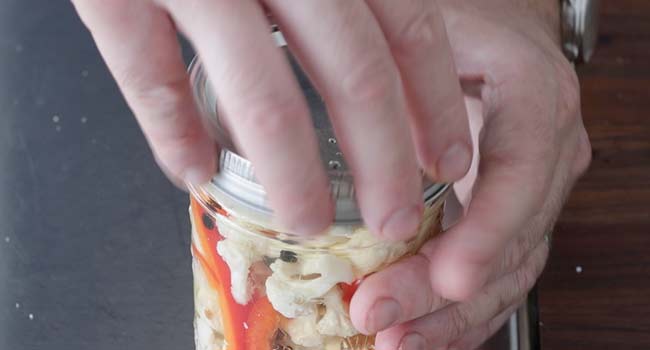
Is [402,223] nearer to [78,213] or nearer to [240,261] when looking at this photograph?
[240,261]

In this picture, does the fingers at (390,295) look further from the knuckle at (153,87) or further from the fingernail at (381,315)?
the knuckle at (153,87)

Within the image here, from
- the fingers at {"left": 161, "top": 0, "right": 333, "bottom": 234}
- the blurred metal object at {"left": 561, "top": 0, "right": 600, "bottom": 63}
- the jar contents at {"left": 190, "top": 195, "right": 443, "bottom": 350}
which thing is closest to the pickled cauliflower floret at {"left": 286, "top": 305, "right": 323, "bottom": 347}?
the jar contents at {"left": 190, "top": 195, "right": 443, "bottom": 350}

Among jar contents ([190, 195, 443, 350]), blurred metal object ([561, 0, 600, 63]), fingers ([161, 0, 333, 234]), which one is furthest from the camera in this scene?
blurred metal object ([561, 0, 600, 63])

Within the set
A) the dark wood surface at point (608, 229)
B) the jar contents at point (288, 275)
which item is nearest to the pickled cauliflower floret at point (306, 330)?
the jar contents at point (288, 275)

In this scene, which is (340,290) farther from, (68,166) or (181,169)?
(68,166)

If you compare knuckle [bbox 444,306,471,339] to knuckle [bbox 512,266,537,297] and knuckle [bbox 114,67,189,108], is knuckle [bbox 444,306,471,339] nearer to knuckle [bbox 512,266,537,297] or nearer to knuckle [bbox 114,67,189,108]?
knuckle [bbox 512,266,537,297]

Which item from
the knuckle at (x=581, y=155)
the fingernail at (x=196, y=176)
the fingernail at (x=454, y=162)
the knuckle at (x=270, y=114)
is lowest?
the knuckle at (x=581, y=155)

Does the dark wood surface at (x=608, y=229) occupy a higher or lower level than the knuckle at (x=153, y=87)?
lower
